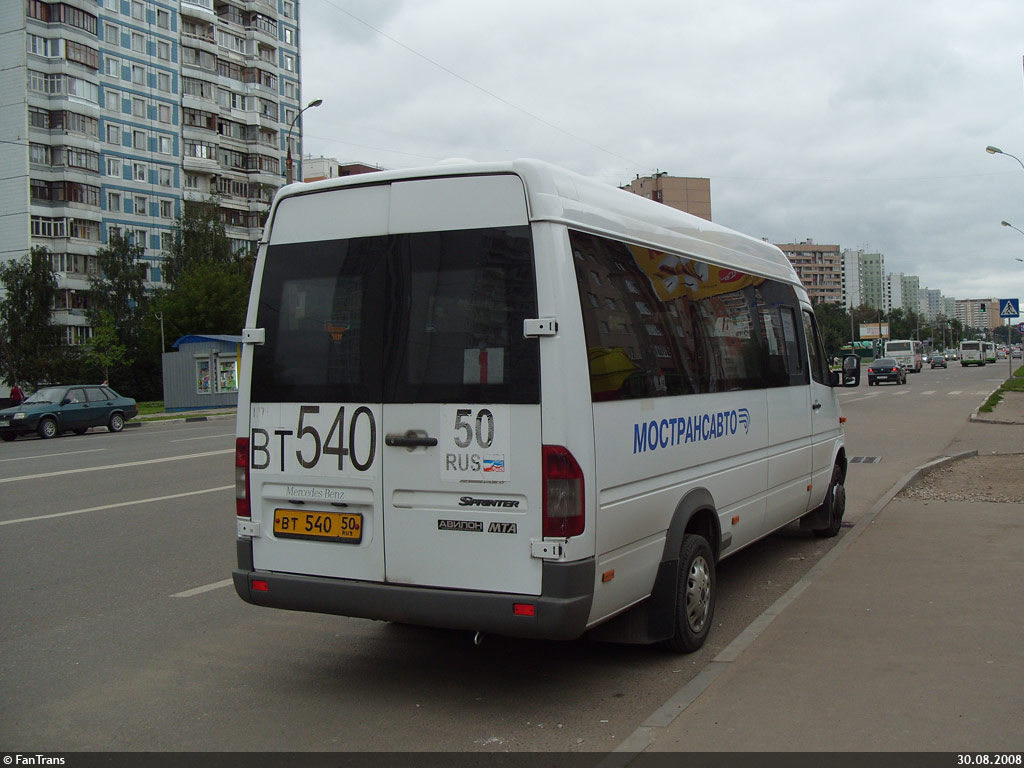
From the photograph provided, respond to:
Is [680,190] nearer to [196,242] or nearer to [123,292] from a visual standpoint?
[196,242]

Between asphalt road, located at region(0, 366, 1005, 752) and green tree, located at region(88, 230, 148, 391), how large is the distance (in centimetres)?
5649

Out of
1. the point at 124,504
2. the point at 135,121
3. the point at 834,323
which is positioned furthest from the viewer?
the point at 834,323

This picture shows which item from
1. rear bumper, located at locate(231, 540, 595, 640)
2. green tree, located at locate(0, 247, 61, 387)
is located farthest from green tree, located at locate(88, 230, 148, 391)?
rear bumper, located at locate(231, 540, 595, 640)

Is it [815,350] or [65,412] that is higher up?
[815,350]

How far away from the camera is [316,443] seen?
192 inches

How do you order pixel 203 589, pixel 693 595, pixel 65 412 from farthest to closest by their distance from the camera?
pixel 65 412, pixel 203 589, pixel 693 595

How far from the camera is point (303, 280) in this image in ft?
16.6

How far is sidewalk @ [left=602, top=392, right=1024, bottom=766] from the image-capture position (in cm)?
398

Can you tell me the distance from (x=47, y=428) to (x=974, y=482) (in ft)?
79.1

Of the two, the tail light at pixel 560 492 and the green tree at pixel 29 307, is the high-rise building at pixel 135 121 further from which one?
the tail light at pixel 560 492

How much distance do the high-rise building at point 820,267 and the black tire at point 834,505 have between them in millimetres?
Result: 173152

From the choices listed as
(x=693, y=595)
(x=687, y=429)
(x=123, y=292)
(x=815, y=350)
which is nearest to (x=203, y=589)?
(x=693, y=595)

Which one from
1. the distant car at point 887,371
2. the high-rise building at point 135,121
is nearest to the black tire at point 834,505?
the distant car at point 887,371

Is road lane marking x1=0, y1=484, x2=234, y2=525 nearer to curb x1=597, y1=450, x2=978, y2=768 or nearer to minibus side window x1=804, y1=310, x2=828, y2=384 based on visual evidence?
minibus side window x1=804, y1=310, x2=828, y2=384
